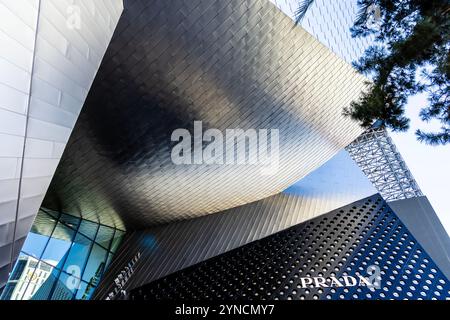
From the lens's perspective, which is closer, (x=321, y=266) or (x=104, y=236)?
(x=321, y=266)

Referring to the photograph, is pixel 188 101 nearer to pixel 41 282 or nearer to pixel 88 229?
pixel 41 282

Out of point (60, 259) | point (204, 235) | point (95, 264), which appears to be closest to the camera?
point (60, 259)

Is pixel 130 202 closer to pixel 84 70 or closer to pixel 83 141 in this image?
pixel 83 141

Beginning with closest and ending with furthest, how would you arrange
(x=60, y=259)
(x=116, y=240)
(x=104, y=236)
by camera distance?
(x=60, y=259) < (x=104, y=236) < (x=116, y=240)

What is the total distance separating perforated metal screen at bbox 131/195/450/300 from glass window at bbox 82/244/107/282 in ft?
5.97

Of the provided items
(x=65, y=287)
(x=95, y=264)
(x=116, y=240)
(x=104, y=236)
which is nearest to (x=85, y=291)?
(x=65, y=287)

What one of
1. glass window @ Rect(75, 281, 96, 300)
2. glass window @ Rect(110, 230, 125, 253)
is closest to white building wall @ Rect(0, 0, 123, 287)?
glass window @ Rect(75, 281, 96, 300)

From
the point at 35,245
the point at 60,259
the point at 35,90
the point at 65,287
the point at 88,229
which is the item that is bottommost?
the point at 35,90

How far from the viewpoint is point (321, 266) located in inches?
392

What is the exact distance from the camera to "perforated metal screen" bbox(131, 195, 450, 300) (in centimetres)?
889

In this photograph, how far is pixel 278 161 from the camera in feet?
39.0

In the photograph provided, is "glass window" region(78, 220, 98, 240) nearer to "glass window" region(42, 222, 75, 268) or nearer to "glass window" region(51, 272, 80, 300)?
"glass window" region(42, 222, 75, 268)

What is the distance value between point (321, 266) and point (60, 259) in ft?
26.7

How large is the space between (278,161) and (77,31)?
8895 mm
